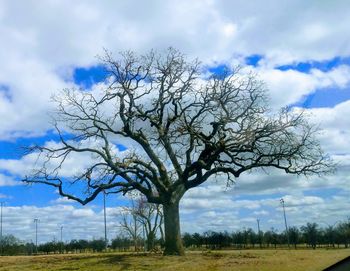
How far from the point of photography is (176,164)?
3247cm

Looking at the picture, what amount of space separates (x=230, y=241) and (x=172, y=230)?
61.8 m

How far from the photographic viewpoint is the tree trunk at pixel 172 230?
30.9 metres

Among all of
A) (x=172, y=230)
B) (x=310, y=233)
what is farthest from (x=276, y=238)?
(x=172, y=230)

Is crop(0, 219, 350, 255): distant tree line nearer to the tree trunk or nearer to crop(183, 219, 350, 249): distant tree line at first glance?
crop(183, 219, 350, 249): distant tree line

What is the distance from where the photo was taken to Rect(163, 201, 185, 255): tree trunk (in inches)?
1215

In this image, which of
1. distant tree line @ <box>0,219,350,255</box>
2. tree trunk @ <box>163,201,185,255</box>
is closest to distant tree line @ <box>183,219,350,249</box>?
distant tree line @ <box>0,219,350,255</box>

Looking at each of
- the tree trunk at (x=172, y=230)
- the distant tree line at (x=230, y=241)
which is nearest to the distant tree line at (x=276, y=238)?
A: the distant tree line at (x=230, y=241)

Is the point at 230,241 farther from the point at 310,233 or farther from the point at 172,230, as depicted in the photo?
the point at 172,230

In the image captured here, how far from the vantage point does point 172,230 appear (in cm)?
3109

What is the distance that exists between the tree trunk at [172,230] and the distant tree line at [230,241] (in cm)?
3355

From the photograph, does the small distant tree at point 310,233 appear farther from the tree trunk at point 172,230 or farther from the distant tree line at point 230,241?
the tree trunk at point 172,230

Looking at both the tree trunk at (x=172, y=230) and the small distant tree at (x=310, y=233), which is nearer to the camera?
the tree trunk at (x=172, y=230)

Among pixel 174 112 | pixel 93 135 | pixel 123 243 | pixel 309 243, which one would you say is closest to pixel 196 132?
pixel 174 112

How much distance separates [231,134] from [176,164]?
400cm
